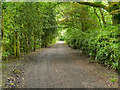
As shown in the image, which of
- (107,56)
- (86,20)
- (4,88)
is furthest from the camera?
(86,20)

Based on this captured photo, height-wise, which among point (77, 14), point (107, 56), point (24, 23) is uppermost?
point (77, 14)

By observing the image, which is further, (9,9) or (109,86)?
(9,9)

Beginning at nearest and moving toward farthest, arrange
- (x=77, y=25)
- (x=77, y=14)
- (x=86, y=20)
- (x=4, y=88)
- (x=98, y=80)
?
(x=4, y=88)
(x=98, y=80)
(x=86, y=20)
(x=77, y=14)
(x=77, y=25)

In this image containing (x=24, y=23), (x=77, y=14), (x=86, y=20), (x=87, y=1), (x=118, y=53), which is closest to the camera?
(x=118, y=53)

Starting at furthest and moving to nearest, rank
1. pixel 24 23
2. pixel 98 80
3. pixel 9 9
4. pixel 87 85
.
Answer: pixel 24 23 → pixel 9 9 → pixel 98 80 → pixel 87 85

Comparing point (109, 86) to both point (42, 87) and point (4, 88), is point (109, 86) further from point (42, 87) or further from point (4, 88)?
point (4, 88)

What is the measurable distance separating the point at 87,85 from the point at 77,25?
48.1 ft

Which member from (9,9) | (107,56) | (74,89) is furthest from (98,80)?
(9,9)

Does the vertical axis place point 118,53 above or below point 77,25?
below

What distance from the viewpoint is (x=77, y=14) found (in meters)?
17.6

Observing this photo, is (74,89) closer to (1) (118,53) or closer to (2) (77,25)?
(1) (118,53)

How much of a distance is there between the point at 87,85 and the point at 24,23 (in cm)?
825

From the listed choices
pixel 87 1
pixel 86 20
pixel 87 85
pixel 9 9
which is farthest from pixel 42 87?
pixel 86 20

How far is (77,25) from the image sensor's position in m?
19.1
